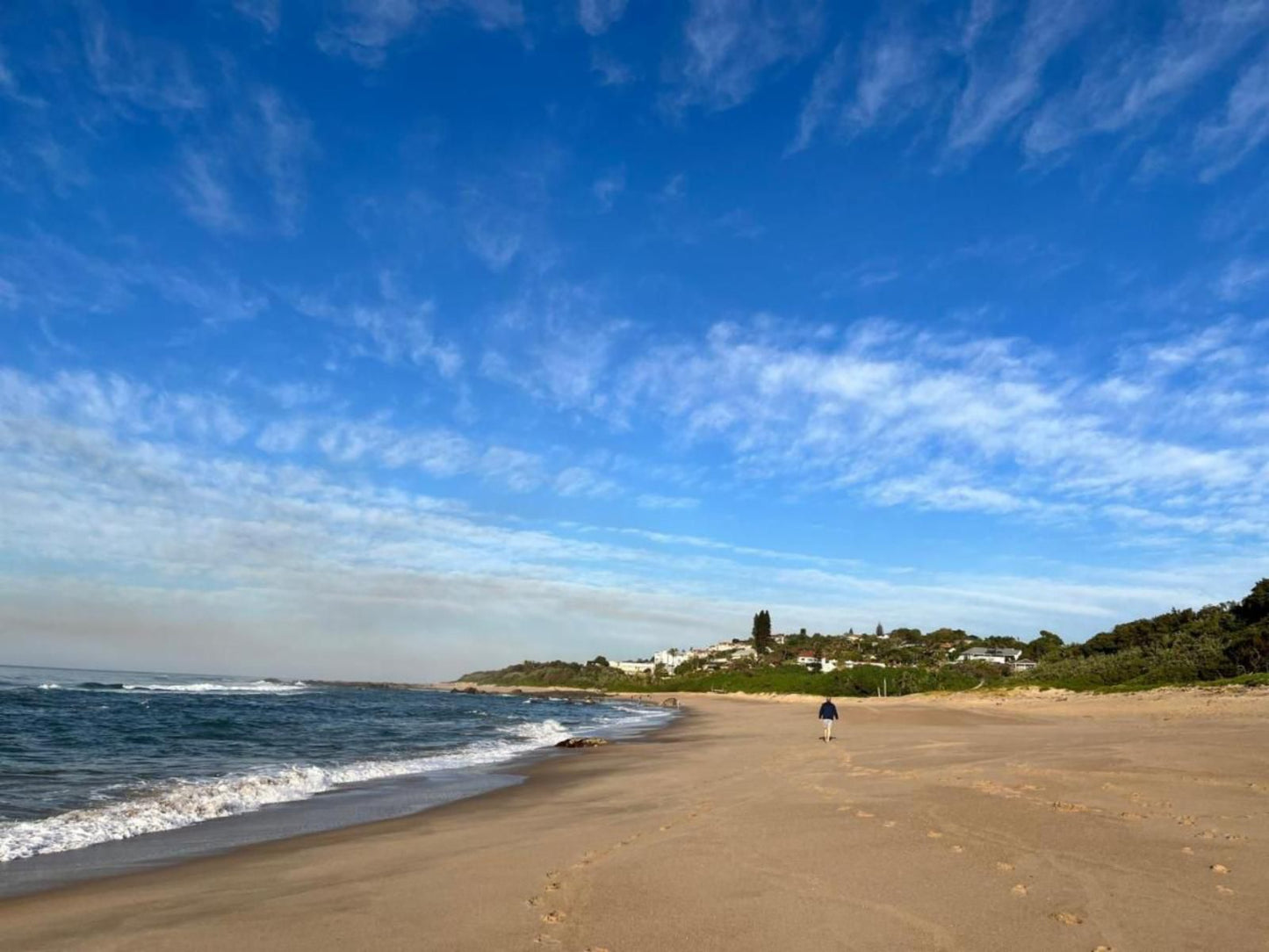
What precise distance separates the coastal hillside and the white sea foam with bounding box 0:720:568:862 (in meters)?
35.0

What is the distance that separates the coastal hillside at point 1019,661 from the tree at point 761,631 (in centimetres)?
185

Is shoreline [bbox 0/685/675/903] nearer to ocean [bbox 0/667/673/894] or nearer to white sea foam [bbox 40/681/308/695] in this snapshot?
ocean [bbox 0/667/673/894]

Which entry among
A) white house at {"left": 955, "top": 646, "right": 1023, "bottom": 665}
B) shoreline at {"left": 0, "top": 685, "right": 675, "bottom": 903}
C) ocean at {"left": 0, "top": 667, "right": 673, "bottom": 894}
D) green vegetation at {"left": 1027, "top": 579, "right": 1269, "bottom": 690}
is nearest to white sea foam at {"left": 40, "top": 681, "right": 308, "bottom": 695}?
ocean at {"left": 0, "top": 667, "right": 673, "bottom": 894}

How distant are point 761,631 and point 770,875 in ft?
547

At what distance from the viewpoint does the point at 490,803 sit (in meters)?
14.9

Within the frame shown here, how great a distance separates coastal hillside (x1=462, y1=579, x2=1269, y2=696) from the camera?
41.6 meters

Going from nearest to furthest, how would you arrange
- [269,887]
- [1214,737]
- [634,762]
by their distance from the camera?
1. [269,887]
2. [1214,737]
3. [634,762]

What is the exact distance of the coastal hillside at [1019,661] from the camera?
137 ft

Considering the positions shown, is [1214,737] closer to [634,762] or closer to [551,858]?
[634,762]

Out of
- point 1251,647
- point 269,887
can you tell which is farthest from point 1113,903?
point 1251,647

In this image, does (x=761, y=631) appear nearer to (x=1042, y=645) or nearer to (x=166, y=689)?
(x=1042, y=645)

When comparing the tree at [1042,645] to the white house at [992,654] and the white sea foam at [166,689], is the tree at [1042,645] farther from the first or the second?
the white sea foam at [166,689]

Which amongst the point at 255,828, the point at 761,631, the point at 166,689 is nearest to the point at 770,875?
the point at 255,828

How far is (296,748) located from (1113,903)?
25456 mm
